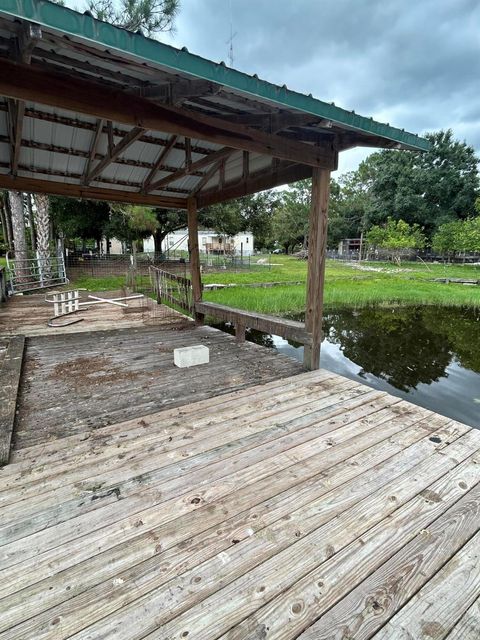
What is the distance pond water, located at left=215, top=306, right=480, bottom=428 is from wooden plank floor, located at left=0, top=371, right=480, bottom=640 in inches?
102

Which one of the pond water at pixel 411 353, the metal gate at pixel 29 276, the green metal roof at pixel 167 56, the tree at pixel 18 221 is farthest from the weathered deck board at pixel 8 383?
the tree at pixel 18 221

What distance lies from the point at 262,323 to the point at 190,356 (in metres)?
1.01

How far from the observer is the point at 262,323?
13.5ft

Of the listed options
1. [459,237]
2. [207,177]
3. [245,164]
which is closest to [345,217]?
[459,237]

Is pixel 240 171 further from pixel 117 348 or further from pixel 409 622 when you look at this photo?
pixel 409 622

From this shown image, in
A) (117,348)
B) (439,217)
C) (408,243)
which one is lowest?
(117,348)

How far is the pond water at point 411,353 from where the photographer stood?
4.73m

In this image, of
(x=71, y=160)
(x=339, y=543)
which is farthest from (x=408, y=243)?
(x=339, y=543)

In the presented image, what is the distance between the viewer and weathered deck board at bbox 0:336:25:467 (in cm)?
211

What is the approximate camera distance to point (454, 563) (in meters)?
1.35

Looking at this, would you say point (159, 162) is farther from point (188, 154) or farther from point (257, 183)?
point (257, 183)

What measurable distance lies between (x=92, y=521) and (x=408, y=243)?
27.9 m

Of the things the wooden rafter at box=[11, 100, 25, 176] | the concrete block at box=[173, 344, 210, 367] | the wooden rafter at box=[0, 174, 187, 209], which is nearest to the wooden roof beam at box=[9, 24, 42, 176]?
the wooden rafter at box=[11, 100, 25, 176]

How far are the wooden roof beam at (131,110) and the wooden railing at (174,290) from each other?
3.47m
